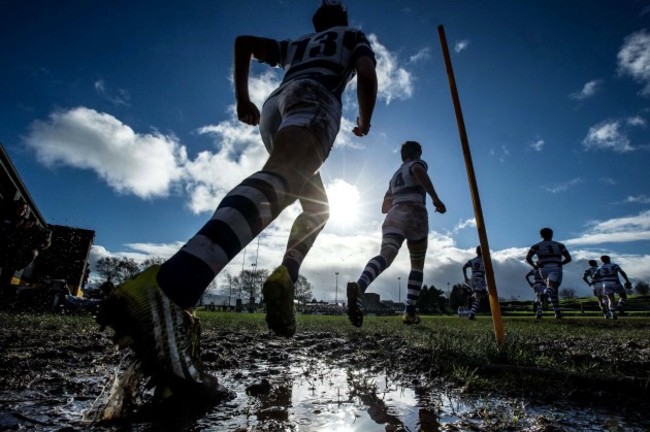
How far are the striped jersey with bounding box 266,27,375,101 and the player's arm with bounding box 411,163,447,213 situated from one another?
386 cm

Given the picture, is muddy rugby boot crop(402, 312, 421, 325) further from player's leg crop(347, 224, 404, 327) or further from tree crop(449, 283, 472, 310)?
tree crop(449, 283, 472, 310)

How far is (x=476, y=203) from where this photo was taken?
3.19 m

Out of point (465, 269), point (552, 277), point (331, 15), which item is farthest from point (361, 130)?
point (465, 269)

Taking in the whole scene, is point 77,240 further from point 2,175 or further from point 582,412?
point 582,412

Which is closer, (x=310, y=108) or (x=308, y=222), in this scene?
(x=310, y=108)

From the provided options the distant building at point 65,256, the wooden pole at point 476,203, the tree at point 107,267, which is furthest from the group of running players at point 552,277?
the tree at point 107,267

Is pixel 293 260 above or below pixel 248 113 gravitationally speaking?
below

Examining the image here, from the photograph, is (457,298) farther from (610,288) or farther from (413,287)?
(413,287)

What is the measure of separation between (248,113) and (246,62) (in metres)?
0.31

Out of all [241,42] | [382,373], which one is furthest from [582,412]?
[241,42]

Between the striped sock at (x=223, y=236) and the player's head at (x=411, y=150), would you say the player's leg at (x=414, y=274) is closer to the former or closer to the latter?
the player's head at (x=411, y=150)

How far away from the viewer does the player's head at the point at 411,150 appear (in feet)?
21.4

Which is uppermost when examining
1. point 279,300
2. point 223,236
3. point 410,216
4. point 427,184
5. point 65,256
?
point 65,256

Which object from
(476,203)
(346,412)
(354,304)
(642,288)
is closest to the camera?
(346,412)
